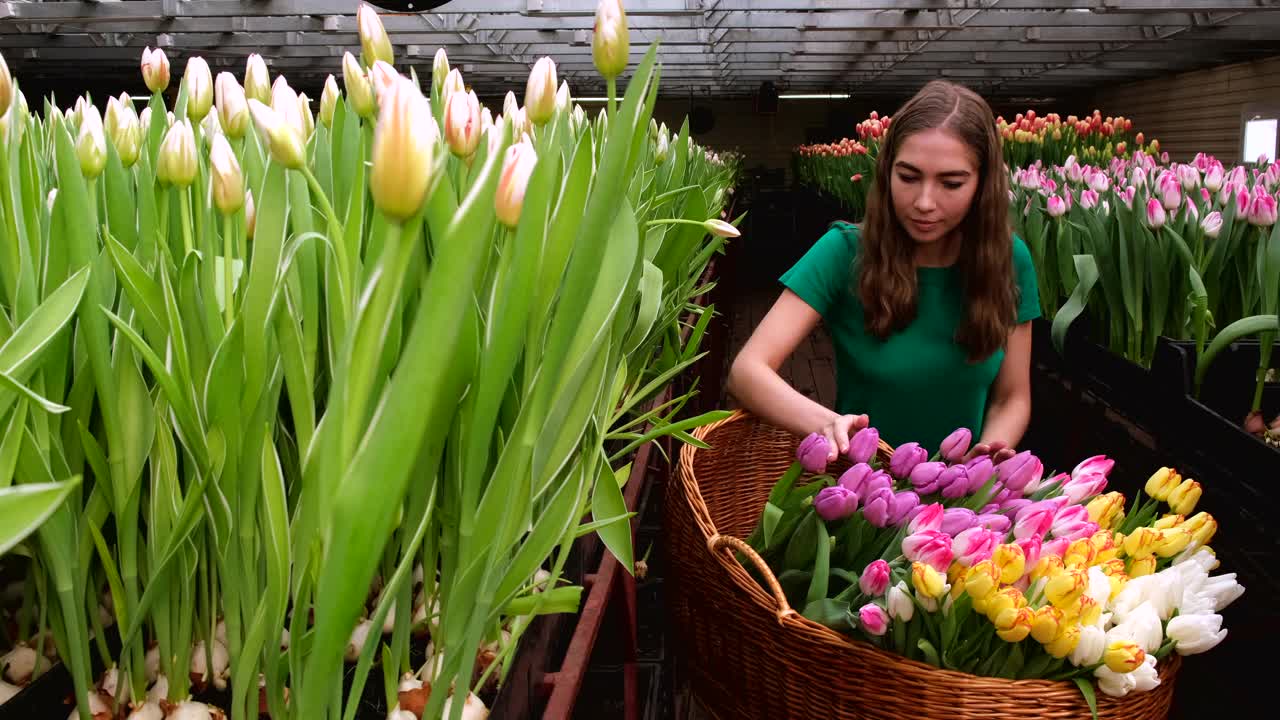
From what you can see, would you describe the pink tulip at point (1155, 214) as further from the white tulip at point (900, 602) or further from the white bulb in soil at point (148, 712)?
the white bulb in soil at point (148, 712)

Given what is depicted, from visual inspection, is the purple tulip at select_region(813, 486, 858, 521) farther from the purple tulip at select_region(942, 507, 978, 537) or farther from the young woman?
the young woman

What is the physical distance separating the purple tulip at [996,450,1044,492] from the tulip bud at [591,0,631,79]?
61cm

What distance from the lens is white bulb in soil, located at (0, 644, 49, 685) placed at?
61cm

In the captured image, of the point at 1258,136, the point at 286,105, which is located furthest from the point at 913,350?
the point at 1258,136

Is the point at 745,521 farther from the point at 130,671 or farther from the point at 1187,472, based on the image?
the point at 130,671

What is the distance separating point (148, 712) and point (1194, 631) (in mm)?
782

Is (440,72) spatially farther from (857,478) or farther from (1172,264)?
(1172,264)

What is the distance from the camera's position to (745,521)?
142 centimetres

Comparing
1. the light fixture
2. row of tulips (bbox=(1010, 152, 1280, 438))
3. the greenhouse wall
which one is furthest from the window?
the light fixture

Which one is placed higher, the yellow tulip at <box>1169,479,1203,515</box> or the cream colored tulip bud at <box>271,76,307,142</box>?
the cream colored tulip bud at <box>271,76,307,142</box>

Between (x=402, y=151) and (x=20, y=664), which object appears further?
(x=20, y=664)

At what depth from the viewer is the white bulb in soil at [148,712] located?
57 centimetres

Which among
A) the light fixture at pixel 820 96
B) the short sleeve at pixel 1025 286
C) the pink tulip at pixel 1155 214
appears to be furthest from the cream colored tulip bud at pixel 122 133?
the light fixture at pixel 820 96

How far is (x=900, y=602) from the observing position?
84 cm
